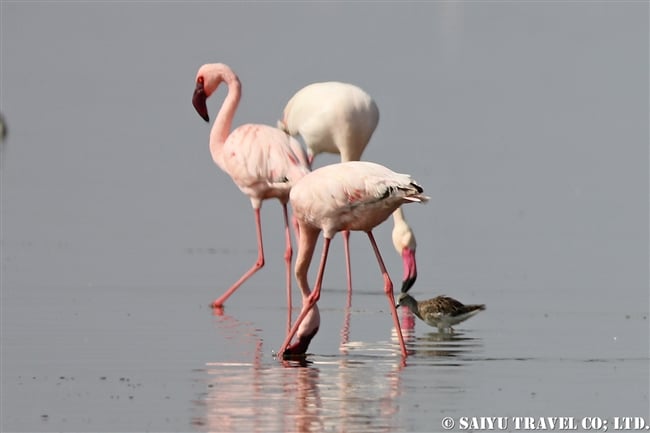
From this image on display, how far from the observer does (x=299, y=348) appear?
11062 mm

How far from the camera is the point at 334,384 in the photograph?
387 inches

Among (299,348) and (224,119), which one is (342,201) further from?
(224,119)

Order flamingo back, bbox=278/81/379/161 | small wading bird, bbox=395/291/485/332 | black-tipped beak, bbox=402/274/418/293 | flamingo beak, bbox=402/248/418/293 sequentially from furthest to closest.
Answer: flamingo back, bbox=278/81/379/161, flamingo beak, bbox=402/248/418/293, black-tipped beak, bbox=402/274/418/293, small wading bird, bbox=395/291/485/332

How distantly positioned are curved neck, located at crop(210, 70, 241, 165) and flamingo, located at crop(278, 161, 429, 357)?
9.09 ft

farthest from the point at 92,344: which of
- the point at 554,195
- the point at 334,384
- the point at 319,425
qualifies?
the point at 554,195

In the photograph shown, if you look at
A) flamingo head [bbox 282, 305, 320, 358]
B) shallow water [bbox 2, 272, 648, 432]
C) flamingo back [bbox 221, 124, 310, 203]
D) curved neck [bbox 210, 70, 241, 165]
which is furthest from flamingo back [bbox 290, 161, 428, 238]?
curved neck [bbox 210, 70, 241, 165]

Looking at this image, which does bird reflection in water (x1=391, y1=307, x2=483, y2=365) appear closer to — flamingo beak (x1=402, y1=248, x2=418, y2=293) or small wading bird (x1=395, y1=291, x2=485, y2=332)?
small wading bird (x1=395, y1=291, x2=485, y2=332)

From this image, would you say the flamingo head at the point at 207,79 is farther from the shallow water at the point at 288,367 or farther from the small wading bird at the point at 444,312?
the small wading bird at the point at 444,312

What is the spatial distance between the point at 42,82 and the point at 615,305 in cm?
2907

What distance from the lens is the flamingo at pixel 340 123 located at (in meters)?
15.2

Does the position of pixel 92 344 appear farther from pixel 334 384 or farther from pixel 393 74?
pixel 393 74

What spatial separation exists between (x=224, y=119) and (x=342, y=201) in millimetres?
3494

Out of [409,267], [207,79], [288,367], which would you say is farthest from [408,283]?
[288,367]

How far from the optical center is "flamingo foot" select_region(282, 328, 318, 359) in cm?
1096
